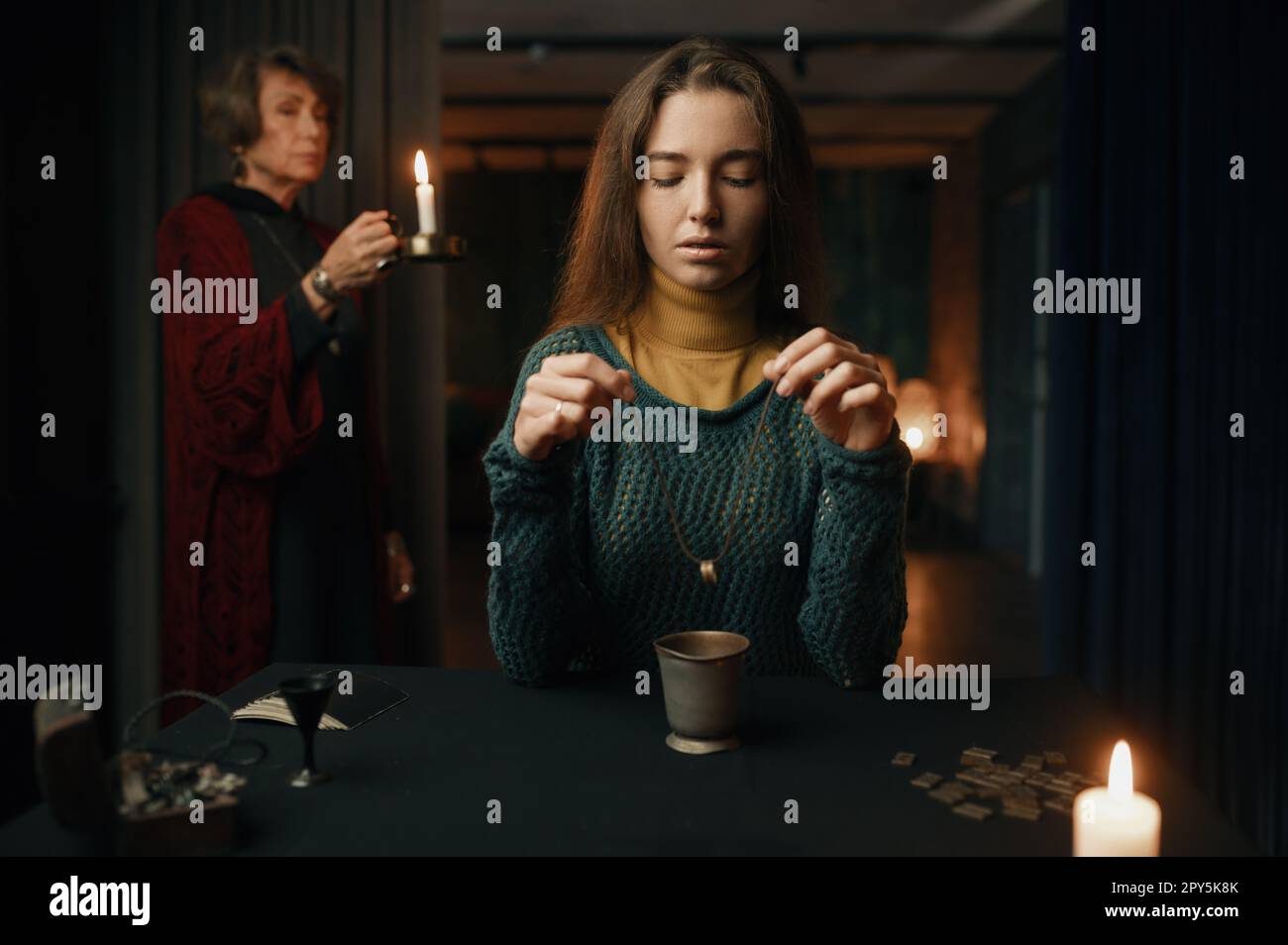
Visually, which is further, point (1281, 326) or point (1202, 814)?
point (1281, 326)

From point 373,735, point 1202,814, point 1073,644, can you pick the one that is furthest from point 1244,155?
point 373,735

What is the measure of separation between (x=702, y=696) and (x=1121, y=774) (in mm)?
512

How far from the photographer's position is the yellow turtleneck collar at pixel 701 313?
1.86 metres

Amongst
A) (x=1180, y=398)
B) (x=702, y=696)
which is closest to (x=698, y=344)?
(x=702, y=696)

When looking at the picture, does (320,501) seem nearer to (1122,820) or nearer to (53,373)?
(53,373)

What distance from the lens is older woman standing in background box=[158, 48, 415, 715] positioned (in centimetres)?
275

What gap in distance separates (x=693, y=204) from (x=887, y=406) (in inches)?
17.7

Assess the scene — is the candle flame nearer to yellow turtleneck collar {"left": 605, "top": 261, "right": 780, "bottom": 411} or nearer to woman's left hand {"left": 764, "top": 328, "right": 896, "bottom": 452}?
woman's left hand {"left": 764, "top": 328, "right": 896, "bottom": 452}

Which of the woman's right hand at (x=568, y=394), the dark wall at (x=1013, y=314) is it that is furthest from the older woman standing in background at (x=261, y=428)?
the dark wall at (x=1013, y=314)

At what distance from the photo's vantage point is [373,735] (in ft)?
4.72

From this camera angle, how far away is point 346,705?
1.52 meters

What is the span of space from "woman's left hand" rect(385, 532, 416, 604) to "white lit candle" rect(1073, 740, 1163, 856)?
2399 millimetres

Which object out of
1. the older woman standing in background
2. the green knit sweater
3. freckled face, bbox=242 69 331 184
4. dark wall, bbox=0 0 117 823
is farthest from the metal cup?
dark wall, bbox=0 0 117 823
